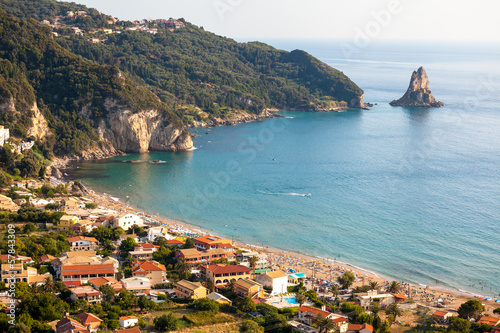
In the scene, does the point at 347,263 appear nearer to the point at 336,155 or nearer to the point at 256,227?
the point at 256,227

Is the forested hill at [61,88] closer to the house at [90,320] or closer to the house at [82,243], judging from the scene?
the house at [82,243]

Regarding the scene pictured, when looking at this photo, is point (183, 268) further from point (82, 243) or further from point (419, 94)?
point (419, 94)

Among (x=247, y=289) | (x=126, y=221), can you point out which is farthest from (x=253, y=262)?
(x=126, y=221)

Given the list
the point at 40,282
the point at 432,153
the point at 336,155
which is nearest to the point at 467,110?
the point at 432,153

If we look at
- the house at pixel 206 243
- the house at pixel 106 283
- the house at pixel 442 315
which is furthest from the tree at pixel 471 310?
the house at pixel 106 283

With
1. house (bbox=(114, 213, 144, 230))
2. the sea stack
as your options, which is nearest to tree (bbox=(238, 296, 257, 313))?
house (bbox=(114, 213, 144, 230))

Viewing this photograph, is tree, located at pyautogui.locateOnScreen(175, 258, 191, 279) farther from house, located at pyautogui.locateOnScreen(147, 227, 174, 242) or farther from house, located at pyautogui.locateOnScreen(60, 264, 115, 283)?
house, located at pyautogui.locateOnScreen(147, 227, 174, 242)
